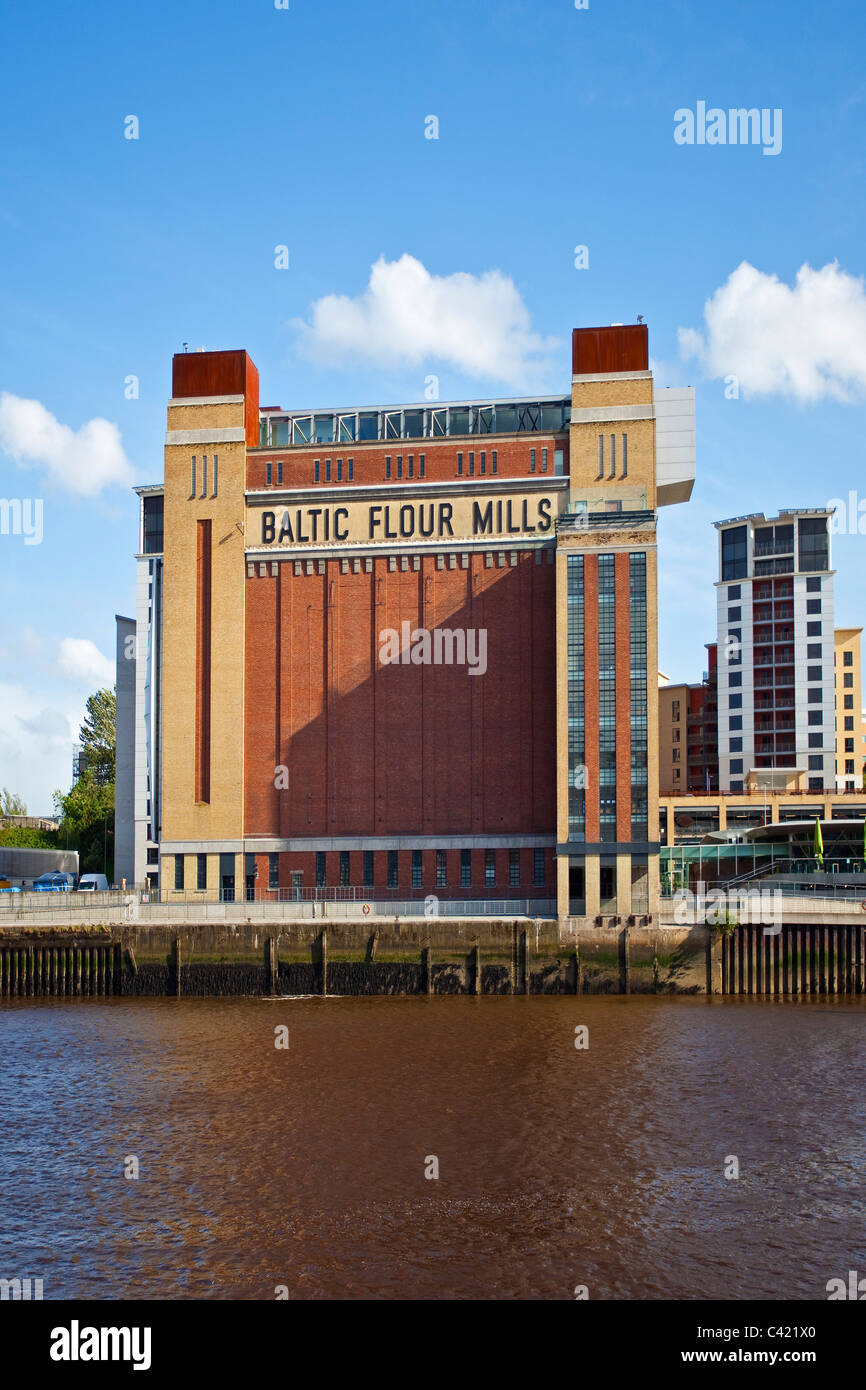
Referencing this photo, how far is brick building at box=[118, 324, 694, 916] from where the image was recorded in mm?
69688

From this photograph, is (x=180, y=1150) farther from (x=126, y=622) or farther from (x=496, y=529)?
(x=126, y=622)

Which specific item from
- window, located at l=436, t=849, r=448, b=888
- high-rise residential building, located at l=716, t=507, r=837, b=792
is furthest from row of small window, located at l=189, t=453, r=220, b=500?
high-rise residential building, located at l=716, t=507, r=837, b=792

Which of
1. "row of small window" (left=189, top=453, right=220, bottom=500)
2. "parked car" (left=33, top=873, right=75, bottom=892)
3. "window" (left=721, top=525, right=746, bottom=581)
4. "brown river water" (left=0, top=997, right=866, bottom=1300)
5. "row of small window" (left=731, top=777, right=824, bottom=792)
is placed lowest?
"brown river water" (left=0, top=997, right=866, bottom=1300)

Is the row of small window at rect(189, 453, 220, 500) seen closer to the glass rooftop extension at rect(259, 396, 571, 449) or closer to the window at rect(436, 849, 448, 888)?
the glass rooftop extension at rect(259, 396, 571, 449)

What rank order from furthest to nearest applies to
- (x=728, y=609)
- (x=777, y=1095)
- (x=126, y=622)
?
1. (x=728, y=609)
2. (x=126, y=622)
3. (x=777, y=1095)

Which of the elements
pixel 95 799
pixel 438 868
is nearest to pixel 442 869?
pixel 438 868

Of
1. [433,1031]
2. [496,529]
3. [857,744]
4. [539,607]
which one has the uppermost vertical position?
[496,529]

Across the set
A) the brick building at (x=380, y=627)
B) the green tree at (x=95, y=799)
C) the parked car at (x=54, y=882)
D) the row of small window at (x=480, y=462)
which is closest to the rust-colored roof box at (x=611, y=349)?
the brick building at (x=380, y=627)

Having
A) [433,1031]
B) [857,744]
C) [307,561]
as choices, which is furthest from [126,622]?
[857,744]

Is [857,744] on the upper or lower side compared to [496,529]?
lower

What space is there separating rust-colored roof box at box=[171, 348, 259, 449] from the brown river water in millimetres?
40720

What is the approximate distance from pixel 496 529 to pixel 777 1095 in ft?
140

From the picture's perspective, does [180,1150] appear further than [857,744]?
No

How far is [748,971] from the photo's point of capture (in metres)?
56.2
